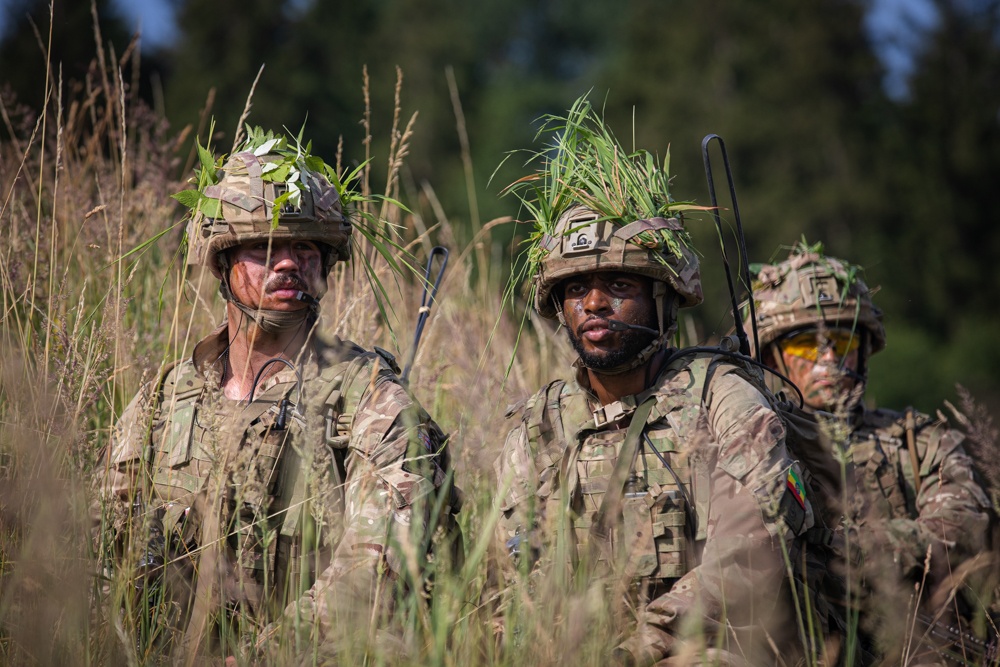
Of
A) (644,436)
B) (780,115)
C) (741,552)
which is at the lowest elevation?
(741,552)

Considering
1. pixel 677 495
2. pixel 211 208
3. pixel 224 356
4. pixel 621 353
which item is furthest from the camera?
pixel 224 356

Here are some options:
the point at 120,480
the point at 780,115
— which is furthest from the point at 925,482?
the point at 780,115

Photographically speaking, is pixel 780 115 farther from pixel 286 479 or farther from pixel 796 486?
pixel 286 479

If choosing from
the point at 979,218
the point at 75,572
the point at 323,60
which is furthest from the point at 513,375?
the point at 979,218

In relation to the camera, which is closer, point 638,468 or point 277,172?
point 638,468

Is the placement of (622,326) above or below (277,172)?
below

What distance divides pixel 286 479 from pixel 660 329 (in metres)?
1.58

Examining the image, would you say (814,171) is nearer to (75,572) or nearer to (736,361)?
(736,361)

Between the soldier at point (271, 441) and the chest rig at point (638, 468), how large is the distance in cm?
50

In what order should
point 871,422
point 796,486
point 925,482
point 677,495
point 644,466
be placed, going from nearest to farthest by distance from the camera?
point 796,486, point 677,495, point 644,466, point 925,482, point 871,422

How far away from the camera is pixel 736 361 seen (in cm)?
470

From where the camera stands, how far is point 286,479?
4520mm

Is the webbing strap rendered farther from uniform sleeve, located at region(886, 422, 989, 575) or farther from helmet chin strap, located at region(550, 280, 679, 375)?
uniform sleeve, located at region(886, 422, 989, 575)

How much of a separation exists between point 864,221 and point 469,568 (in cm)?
2864
